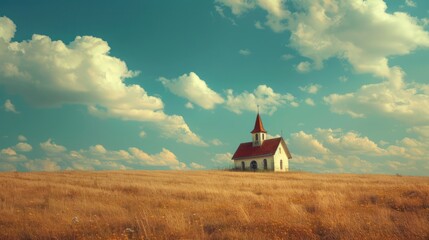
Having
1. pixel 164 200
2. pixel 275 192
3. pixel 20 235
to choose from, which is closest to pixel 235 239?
pixel 20 235

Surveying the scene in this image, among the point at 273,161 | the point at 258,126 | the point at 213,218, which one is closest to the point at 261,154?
the point at 273,161

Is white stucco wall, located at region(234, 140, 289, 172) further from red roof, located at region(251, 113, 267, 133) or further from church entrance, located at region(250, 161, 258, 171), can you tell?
red roof, located at region(251, 113, 267, 133)

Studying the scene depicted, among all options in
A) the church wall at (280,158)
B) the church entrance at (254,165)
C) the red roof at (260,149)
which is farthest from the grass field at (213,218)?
the church entrance at (254,165)

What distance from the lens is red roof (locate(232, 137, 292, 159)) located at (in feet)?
197

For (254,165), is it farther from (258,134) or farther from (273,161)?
(258,134)

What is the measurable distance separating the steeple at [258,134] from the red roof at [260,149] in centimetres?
85

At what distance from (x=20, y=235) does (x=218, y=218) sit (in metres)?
5.74

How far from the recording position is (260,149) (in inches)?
2468

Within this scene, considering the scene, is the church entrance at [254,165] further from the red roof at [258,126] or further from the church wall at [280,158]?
the red roof at [258,126]

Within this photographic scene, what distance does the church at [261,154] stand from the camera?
59.7m

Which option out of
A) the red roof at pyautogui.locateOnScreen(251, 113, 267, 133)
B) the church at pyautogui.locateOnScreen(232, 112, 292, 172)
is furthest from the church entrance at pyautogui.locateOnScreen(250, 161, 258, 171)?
the red roof at pyautogui.locateOnScreen(251, 113, 267, 133)

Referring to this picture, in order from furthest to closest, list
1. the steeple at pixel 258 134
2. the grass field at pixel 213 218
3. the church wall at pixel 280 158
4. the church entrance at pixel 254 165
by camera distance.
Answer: the steeple at pixel 258 134 → the church entrance at pixel 254 165 → the church wall at pixel 280 158 → the grass field at pixel 213 218

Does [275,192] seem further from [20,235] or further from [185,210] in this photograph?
[20,235]

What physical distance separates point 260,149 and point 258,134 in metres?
3.35
